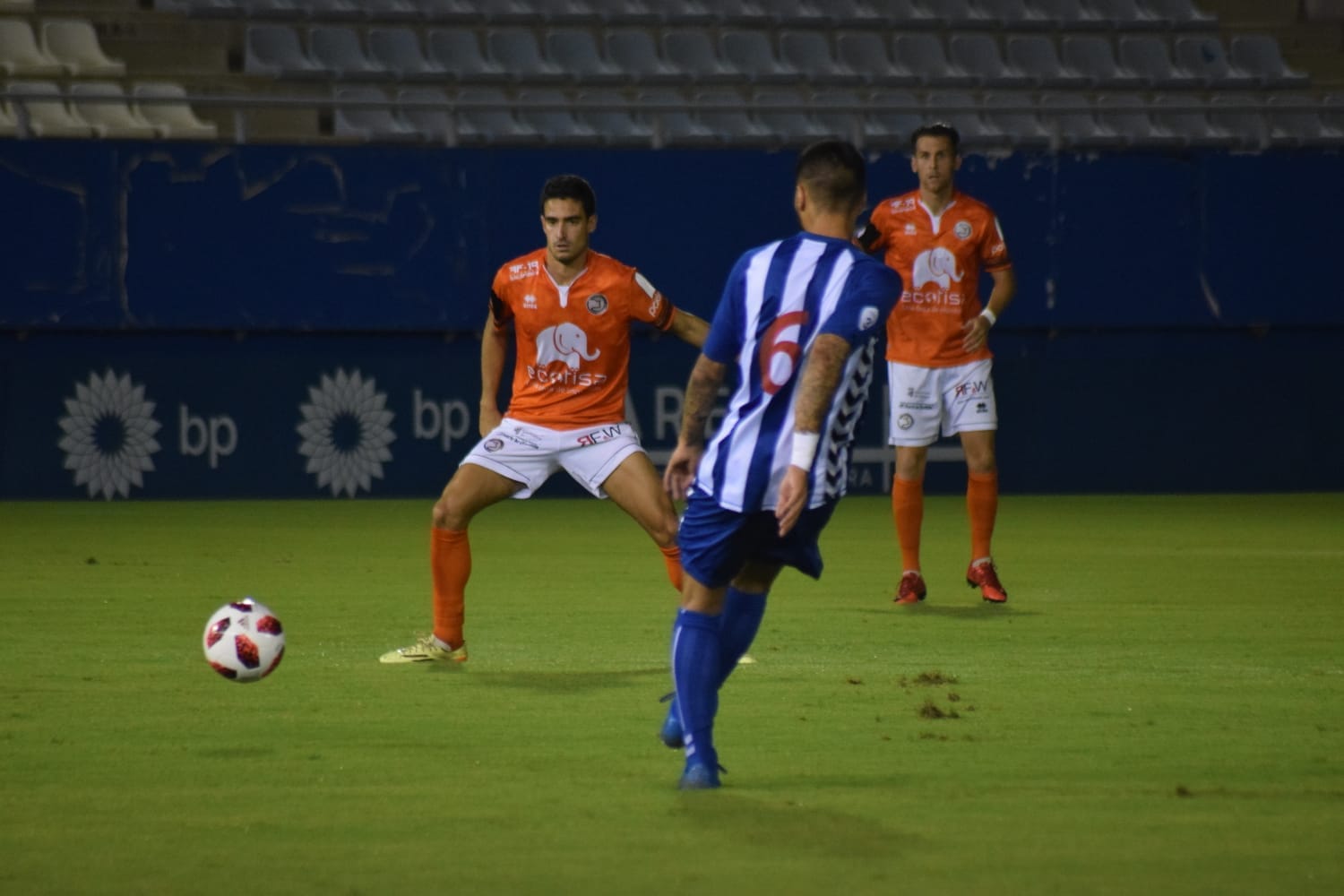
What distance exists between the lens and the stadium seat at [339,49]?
62.0 ft

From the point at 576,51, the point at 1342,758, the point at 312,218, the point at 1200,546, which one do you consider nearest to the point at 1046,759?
the point at 1342,758

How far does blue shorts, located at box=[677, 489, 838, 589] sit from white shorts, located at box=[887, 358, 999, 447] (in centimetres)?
470

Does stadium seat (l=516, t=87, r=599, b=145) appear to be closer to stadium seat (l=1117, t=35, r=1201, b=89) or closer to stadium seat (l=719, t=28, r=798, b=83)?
stadium seat (l=719, t=28, r=798, b=83)

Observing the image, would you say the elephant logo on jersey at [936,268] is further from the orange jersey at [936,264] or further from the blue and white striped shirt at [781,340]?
the blue and white striped shirt at [781,340]

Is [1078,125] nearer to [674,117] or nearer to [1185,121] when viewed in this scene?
[1185,121]

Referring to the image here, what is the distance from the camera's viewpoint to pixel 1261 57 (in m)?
20.9

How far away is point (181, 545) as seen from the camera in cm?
1248

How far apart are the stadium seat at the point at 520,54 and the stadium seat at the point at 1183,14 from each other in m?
7.00

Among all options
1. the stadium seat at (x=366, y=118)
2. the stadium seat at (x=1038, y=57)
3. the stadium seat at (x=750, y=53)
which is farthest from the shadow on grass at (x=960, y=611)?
the stadium seat at (x=1038, y=57)

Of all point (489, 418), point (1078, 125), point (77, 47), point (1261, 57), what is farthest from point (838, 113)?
point (489, 418)

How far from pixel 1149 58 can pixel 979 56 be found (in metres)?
1.87

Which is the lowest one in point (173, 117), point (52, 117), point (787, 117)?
point (52, 117)

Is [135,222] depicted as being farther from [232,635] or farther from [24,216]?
[232,635]

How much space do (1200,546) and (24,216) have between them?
969 cm
